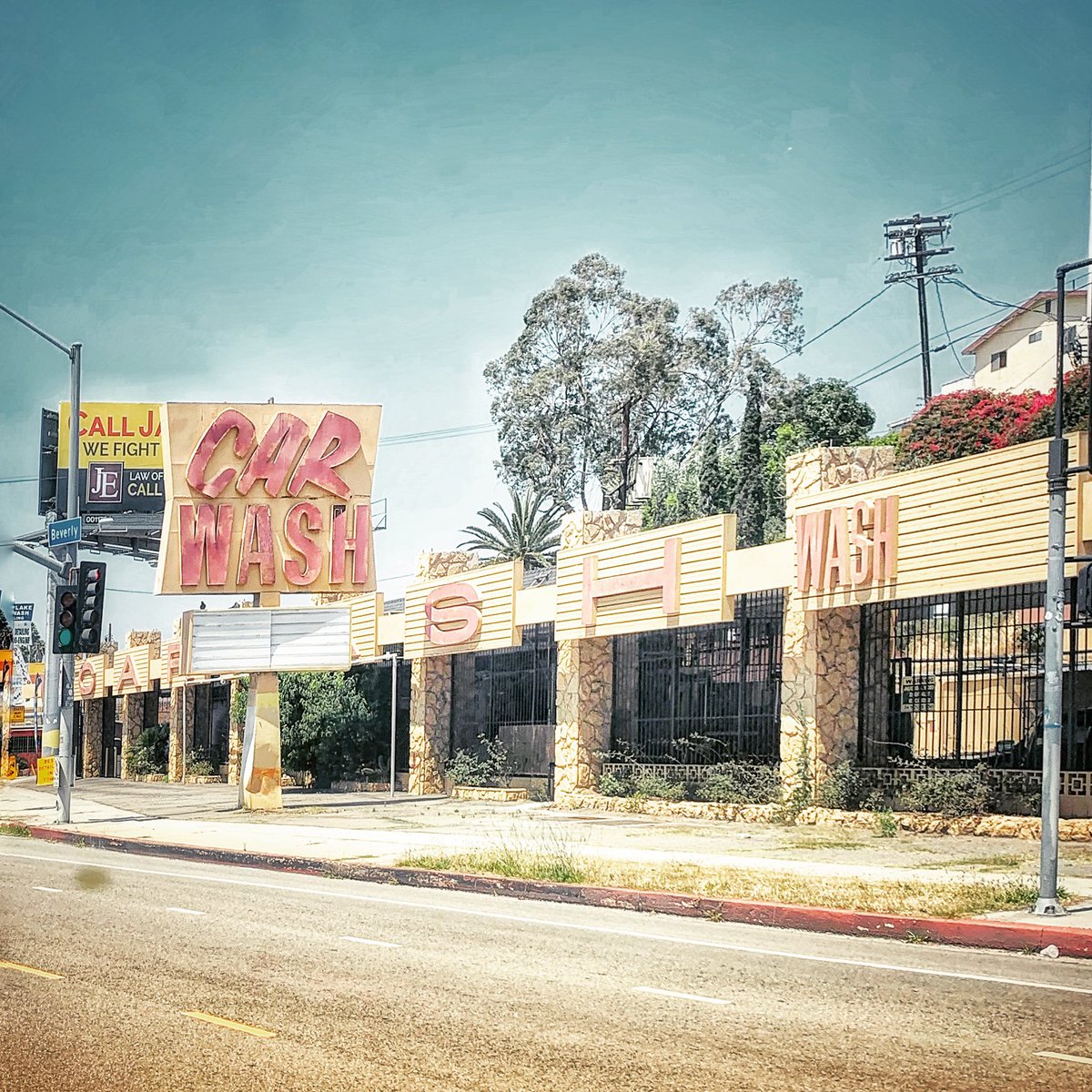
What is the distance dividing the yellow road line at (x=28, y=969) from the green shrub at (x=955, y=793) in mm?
16305

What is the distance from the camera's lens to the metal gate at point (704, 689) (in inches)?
1161

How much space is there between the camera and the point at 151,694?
70.6 m

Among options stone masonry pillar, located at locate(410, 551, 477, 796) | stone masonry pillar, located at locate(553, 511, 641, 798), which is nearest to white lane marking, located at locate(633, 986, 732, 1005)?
stone masonry pillar, located at locate(553, 511, 641, 798)

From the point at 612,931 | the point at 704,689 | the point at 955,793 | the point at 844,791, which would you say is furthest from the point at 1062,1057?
the point at 704,689

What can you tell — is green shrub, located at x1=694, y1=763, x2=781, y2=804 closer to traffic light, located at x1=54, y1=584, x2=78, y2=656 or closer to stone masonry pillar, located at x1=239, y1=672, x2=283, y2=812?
stone masonry pillar, located at x1=239, y1=672, x2=283, y2=812

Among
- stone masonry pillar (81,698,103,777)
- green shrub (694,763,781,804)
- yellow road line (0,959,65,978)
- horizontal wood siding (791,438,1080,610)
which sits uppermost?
horizontal wood siding (791,438,1080,610)

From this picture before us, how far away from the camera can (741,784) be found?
94.7ft

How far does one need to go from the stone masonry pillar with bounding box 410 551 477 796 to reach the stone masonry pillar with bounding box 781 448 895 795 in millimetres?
15876

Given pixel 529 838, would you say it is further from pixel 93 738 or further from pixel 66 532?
pixel 93 738

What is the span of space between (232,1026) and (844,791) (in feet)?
60.3

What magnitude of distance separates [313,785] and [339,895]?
30.4 meters

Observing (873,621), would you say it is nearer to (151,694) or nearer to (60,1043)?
(60,1043)

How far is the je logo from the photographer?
2761 inches

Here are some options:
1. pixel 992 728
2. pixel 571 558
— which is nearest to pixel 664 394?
pixel 571 558
